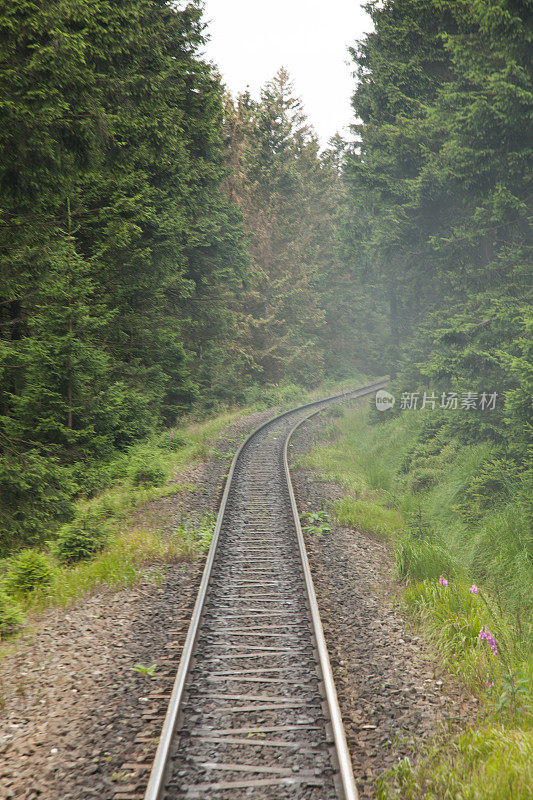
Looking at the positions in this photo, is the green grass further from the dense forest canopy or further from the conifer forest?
the dense forest canopy

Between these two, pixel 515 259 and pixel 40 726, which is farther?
pixel 515 259

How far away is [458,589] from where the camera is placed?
266 inches

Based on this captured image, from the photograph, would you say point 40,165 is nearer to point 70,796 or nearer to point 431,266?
point 70,796

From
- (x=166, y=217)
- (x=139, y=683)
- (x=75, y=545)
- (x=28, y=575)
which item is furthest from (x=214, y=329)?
(x=139, y=683)

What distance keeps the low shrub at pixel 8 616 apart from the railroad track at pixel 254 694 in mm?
2195

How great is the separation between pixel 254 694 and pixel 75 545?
461cm

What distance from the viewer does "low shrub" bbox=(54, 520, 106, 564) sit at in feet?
27.8

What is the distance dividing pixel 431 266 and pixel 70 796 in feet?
61.4

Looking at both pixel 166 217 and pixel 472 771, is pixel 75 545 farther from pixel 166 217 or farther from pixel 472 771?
pixel 166 217

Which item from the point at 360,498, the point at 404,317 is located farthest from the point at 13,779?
the point at 404,317

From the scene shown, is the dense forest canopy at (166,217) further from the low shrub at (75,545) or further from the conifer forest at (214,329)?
the low shrub at (75,545)

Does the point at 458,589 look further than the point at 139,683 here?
Yes

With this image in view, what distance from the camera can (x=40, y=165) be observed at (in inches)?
303

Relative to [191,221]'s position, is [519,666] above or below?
below
